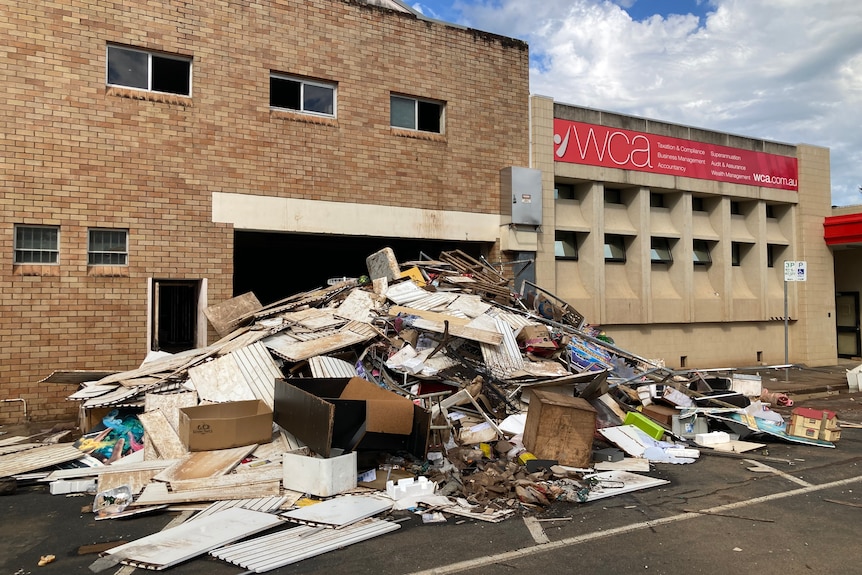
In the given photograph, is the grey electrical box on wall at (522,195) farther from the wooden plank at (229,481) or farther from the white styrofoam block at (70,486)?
the white styrofoam block at (70,486)

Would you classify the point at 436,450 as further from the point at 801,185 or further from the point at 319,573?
the point at 801,185

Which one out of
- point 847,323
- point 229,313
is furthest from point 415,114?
point 847,323

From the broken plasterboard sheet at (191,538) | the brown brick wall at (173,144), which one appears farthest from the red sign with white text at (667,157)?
the broken plasterboard sheet at (191,538)

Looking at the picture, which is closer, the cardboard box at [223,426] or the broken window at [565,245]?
the cardboard box at [223,426]

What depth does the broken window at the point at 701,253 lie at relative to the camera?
61.2ft

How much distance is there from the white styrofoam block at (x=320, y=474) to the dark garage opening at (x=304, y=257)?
7.98m

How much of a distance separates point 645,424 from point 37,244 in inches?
419

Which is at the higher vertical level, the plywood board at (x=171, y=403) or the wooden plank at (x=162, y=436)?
Result: the plywood board at (x=171, y=403)

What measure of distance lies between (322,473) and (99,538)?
2077 millimetres

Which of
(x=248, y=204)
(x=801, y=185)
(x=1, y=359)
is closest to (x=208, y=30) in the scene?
(x=248, y=204)

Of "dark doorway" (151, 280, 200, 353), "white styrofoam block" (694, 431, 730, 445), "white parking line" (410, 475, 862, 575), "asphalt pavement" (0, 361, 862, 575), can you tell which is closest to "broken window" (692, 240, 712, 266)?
"white styrofoam block" (694, 431, 730, 445)

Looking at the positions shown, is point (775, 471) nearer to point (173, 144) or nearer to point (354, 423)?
point (354, 423)

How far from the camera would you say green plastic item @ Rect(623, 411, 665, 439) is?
28.5 ft

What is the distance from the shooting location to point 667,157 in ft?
56.5
